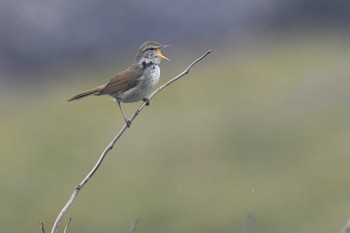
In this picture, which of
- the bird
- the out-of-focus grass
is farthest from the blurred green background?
the bird

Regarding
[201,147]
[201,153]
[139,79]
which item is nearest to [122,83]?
[139,79]

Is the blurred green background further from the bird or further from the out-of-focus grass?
the bird

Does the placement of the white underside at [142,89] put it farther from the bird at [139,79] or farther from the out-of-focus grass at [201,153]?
the out-of-focus grass at [201,153]

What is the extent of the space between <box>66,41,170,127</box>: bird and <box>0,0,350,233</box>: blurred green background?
7.56 metres

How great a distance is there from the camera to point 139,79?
9.60 m

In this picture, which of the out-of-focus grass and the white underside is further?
the out-of-focus grass

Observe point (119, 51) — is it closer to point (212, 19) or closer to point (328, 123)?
point (212, 19)

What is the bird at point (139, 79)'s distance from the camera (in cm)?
955

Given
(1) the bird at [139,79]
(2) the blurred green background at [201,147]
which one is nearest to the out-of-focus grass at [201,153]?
(2) the blurred green background at [201,147]

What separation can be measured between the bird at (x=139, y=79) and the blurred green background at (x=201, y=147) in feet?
24.8

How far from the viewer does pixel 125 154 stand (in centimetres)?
2077

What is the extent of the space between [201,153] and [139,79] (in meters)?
11.2

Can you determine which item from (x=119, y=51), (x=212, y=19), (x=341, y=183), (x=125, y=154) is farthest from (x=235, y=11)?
(x=341, y=183)

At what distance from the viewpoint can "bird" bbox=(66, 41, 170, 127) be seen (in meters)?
9.55
